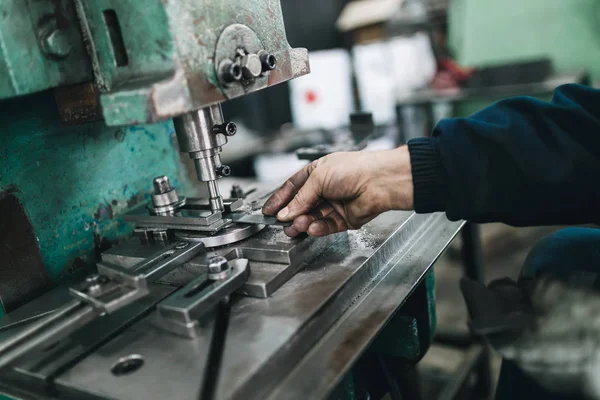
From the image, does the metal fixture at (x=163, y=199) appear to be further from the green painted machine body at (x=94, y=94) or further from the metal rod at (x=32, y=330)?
the metal rod at (x=32, y=330)

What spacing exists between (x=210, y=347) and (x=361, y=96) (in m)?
3.19

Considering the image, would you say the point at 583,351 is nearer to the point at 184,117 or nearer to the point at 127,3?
the point at 184,117

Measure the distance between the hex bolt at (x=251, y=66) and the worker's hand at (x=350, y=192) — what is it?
256mm

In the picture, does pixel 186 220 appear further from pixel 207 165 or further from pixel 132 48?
pixel 132 48

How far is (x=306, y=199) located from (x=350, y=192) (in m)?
0.08

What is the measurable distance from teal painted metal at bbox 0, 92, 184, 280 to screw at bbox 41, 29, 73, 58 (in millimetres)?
212

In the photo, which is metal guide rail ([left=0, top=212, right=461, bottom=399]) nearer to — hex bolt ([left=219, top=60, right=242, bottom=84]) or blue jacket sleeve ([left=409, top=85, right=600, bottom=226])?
blue jacket sleeve ([left=409, top=85, right=600, bottom=226])

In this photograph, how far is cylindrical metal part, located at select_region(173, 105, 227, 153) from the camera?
31.7 inches

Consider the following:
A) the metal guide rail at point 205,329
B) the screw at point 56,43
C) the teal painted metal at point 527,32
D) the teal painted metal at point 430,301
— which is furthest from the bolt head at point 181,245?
the teal painted metal at point 527,32

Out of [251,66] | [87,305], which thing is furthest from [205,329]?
[251,66]

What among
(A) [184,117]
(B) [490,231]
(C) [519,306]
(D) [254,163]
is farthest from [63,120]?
(B) [490,231]

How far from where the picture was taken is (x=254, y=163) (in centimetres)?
323

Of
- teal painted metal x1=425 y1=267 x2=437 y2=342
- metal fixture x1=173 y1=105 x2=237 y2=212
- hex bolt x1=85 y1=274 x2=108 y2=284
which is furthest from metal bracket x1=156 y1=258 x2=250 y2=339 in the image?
teal painted metal x1=425 y1=267 x2=437 y2=342

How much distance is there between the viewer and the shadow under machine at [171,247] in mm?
655
